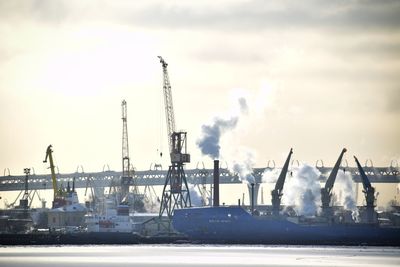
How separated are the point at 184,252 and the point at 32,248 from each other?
29.0 metres

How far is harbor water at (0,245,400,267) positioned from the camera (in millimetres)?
143500

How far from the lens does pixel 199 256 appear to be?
523 feet

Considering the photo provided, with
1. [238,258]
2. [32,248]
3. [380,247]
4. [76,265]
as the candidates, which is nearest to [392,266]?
[238,258]

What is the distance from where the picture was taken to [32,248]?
616ft

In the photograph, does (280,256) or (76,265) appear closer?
(76,265)

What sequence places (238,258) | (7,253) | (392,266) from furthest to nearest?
(7,253) < (238,258) < (392,266)

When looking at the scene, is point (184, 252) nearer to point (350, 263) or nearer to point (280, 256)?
point (280, 256)

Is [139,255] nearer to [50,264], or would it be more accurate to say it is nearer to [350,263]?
[50,264]

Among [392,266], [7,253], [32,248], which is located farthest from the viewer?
[32,248]

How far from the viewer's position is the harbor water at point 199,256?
144 metres

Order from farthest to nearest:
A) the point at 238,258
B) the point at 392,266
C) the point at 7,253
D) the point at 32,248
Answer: the point at 32,248 → the point at 7,253 → the point at 238,258 → the point at 392,266

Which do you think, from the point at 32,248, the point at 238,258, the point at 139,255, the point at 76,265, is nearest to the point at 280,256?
the point at 238,258

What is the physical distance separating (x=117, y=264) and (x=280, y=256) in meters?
27.5

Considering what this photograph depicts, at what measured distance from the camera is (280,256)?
16012 centimetres
